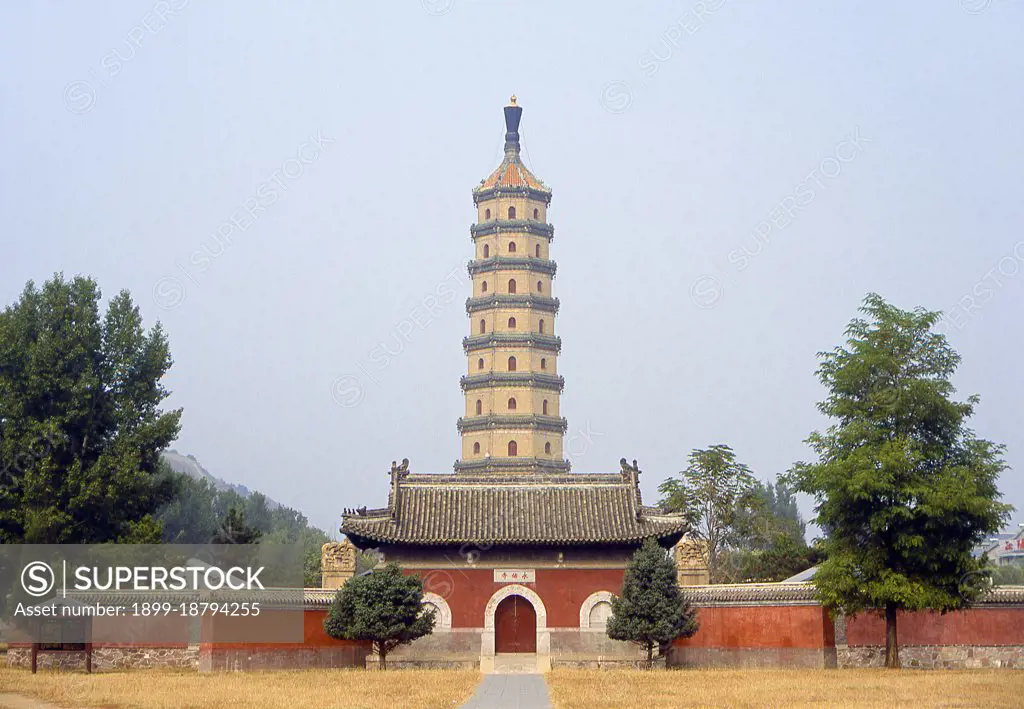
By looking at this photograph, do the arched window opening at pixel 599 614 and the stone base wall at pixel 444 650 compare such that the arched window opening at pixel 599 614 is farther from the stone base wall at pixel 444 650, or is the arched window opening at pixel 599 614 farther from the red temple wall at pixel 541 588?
the stone base wall at pixel 444 650

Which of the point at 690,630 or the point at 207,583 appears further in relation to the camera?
the point at 207,583

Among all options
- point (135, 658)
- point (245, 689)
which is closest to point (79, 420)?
point (135, 658)

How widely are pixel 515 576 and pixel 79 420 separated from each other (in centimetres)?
1300

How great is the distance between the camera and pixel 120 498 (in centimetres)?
3312

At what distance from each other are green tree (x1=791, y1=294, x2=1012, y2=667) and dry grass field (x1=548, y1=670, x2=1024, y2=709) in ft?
5.89

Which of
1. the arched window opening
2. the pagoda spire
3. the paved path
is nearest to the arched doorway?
the arched window opening

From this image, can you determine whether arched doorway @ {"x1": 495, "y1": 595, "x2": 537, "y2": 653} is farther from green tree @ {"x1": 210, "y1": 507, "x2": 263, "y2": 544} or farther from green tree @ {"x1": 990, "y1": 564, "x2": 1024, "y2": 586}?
green tree @ {"x1": 990, "y1": 564, "x2": 1024, "y2": 586}

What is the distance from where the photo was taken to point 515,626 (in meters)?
31.3

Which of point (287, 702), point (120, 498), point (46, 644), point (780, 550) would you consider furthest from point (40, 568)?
point (780, 550)

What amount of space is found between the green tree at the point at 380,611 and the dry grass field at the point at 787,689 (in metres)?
3.83

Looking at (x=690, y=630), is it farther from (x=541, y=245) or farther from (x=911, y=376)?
(x=541, y=245)

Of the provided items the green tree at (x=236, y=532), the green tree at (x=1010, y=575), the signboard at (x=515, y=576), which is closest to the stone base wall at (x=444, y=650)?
the signboard at (x=515, y=576)

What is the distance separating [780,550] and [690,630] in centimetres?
1787

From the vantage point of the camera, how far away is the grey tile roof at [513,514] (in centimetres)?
3100
